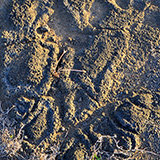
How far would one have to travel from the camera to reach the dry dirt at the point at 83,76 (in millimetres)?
2387

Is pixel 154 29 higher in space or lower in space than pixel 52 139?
higher

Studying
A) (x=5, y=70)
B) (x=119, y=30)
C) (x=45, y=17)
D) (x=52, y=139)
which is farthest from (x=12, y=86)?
(x=119, y=30)

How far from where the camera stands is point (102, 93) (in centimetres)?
249

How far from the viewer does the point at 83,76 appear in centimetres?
250

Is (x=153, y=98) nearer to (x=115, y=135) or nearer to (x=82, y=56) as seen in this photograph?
(x=115, y=135)

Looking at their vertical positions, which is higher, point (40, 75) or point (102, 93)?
point (40, 75)

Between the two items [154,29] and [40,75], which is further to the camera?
[154,29]

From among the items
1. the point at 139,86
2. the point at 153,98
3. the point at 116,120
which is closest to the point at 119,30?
the point at 139,86

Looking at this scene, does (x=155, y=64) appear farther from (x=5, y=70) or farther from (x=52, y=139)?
(x=5, y=70)

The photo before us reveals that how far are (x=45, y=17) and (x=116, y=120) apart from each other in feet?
4.89

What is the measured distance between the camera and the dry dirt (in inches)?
94.0

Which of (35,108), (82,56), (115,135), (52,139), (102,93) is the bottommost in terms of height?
(115,135)

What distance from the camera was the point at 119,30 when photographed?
2.62m

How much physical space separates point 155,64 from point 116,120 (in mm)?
833
